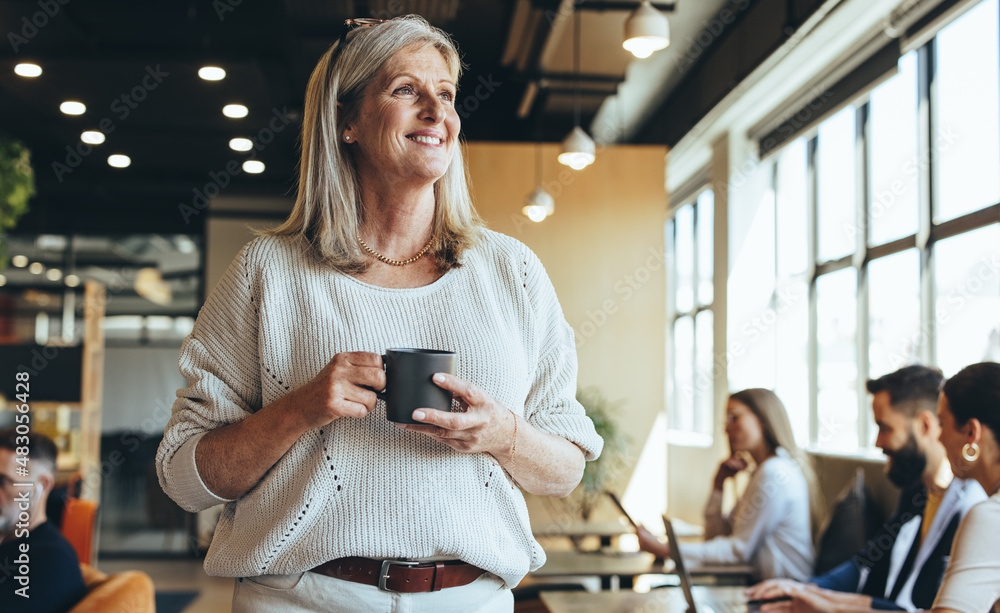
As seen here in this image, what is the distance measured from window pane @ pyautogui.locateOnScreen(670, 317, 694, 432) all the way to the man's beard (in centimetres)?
725

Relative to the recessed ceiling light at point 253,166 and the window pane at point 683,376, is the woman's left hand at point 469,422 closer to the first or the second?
the recessed ceiling light at point 253,166

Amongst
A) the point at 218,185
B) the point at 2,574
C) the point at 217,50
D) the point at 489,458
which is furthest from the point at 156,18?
the point at 489,458

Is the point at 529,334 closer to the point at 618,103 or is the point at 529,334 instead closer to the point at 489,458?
the point at 489,458

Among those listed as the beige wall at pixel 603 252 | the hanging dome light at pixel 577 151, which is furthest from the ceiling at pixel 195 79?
the hanging dome light at pixel 577 151

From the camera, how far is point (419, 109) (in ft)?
4.01

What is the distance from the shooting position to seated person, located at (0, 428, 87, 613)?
2307 mm

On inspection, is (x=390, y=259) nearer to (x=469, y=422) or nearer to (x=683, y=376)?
(x=469, y=422)

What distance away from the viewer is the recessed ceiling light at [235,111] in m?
5.54

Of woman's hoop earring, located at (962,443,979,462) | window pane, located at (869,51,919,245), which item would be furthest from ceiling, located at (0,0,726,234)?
woman's hoop earring, located at (962,443,979,462)

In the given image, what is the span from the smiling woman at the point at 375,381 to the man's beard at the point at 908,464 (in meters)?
2.39

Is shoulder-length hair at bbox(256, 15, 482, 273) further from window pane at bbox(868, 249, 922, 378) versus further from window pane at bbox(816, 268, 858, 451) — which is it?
window pane at bbox(816, 268, 858, 451)

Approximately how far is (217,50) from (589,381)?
4.22 metres

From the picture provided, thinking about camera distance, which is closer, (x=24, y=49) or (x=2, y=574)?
(x=2, y=574)

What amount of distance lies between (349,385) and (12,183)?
5399 mm
